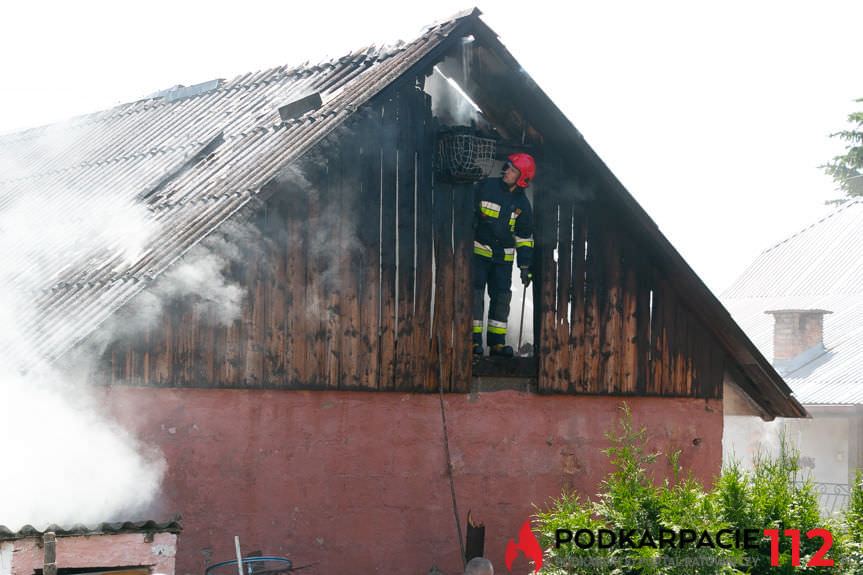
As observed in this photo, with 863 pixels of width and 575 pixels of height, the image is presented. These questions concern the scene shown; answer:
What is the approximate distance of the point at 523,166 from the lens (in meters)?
11.9

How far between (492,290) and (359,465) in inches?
94.5

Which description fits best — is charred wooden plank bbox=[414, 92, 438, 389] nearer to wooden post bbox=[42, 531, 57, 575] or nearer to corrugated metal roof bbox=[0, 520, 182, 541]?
corrugated metal roof bbox=[0, 520, 182, 541]

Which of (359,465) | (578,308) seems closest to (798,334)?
(578,308)

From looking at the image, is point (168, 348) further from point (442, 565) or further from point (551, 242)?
point (551, 242)

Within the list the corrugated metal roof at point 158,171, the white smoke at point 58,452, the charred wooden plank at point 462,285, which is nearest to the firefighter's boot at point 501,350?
the charred wooden plank at point 462,285

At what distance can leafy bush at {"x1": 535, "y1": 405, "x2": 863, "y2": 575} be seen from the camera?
7.89 m

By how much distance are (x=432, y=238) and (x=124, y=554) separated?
4.76 m

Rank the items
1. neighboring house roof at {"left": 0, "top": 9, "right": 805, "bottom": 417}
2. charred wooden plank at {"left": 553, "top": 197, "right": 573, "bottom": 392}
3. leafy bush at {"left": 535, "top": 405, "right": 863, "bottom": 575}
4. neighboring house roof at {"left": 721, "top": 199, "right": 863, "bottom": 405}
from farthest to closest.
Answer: neighboring house roof at {"left": 721, "top": 199, "right": 863, "bottom": 405}
charred wooden plank at {"left": 553, "top": 197, "right": 573, "bottom": 392}
neighboring house roof at {"left": 0, "top": 9, "right": 805, "bottom": 417}
leafy bush at {"left": 535, "top": 405, "right": 863, "bottom": 575}

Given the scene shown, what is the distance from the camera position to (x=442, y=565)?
11.3m

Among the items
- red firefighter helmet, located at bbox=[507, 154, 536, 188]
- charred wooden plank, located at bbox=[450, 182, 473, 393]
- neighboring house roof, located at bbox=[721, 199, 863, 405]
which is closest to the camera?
charred wooden plank, located at bbox=[450, 182, 473, 393]

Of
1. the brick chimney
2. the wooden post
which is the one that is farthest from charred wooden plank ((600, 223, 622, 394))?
the brick chimney

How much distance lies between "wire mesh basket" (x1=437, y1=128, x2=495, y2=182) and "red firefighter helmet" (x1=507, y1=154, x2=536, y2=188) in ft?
1.82

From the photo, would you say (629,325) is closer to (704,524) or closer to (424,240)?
(424,240)

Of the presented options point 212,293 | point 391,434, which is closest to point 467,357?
point 391,434
